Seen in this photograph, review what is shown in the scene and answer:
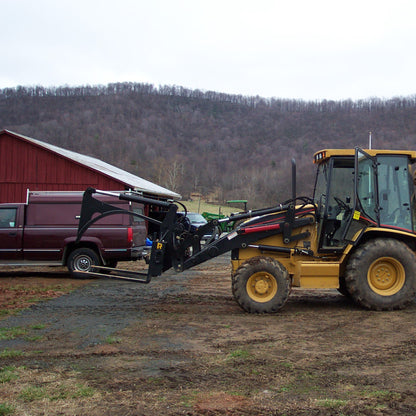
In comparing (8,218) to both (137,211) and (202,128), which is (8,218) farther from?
(202,128)

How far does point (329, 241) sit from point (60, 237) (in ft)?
24.6

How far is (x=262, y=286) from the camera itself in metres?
8.48

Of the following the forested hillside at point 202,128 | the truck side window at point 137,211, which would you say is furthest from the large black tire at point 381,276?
the forested hillside at point 202,128

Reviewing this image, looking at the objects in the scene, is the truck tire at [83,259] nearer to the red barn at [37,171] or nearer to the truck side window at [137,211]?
the truck side window at [137,211]

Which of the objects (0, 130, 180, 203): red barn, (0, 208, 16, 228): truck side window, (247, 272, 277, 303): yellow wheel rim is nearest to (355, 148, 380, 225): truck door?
(247, 272, 277, 303): yellow wheel rim

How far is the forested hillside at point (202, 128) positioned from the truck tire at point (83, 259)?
181 feet

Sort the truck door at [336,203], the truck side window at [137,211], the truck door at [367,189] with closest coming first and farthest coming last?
the truck door at [367,189], the truck door at [336,203], the truck side window at [137,211]

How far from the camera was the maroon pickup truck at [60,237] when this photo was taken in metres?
13.3

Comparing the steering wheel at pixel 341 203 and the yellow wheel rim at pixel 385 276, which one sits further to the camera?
the steering wheel at pixel 341 203

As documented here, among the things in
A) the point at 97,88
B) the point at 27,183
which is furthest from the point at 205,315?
the point at 97,88

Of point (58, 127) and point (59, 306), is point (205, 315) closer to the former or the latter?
point (59, 306)

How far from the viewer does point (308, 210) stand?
A: 9023 millimetres

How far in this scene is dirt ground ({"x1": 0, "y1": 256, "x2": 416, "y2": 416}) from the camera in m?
4.55

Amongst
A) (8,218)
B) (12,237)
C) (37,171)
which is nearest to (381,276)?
(12,237)
